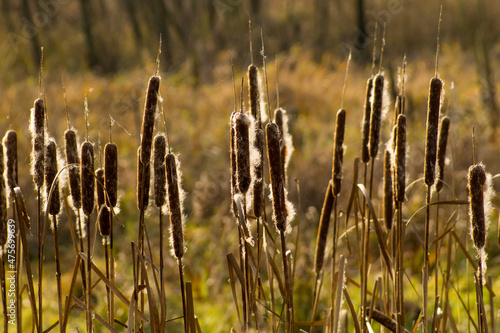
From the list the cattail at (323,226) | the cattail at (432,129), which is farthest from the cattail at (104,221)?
the cattail at (432,129)

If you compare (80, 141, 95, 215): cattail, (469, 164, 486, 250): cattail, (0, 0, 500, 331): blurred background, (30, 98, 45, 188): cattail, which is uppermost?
(0, 0, 500, 331): blurred background

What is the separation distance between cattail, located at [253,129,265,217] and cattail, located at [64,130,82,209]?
0.33 meters

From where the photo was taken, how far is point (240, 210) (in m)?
0.96

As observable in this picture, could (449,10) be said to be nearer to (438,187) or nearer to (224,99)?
(224,99)

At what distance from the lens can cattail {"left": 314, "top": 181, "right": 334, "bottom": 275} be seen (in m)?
1.31

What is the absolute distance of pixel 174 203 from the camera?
97 centimetres

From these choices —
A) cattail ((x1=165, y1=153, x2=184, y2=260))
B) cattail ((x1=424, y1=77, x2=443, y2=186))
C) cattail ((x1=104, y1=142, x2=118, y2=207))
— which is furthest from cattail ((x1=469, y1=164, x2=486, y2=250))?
cattail ((x1=104, y1=142, x2=118, y2=207))

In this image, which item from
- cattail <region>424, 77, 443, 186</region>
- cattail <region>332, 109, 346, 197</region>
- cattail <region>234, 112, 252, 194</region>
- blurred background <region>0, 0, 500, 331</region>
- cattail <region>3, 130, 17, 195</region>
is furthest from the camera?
blurred background <region>0, 0, 500, 331</region>

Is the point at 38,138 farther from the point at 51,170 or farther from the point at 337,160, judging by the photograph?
the point at 337,160

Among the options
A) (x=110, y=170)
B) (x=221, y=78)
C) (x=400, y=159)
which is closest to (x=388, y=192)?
(x=400, y=159)

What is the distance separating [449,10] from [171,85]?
8.14 meters

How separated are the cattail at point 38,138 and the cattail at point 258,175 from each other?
0.38 m

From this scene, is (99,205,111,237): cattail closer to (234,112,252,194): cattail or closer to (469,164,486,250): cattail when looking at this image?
(234,112,252,194): cattail

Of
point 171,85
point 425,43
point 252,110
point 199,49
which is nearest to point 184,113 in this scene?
point 171,85
